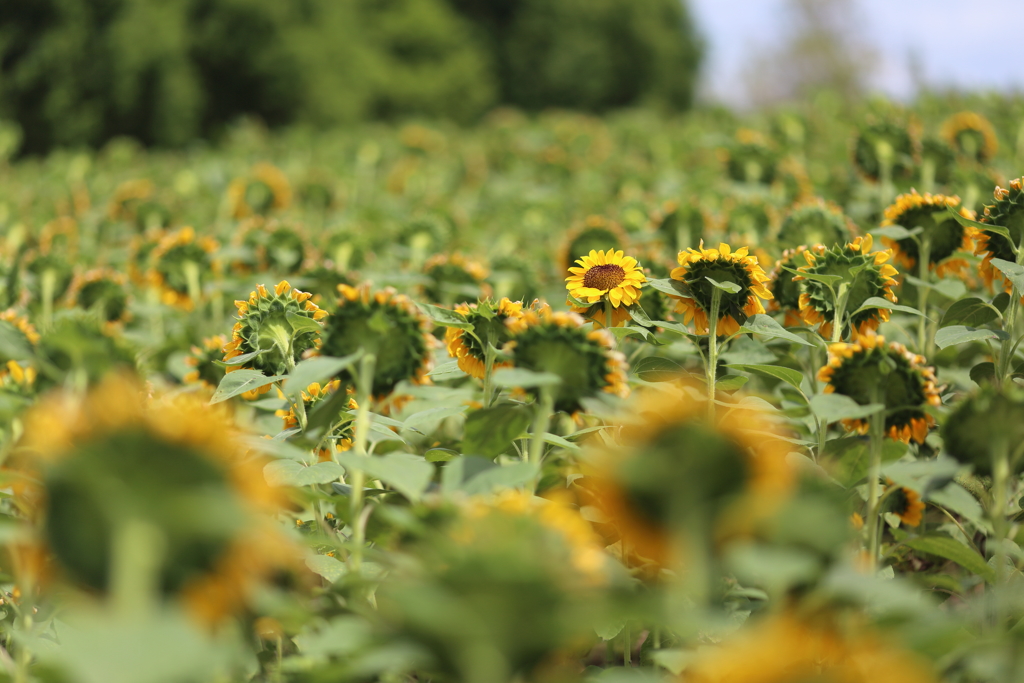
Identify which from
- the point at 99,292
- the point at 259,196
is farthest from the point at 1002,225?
the point at 259,196

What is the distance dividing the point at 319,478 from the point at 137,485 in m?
0.47

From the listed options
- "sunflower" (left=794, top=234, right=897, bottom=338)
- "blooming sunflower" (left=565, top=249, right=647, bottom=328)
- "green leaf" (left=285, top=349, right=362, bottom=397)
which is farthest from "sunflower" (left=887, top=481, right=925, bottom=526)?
"green leaf" (left=285, top=349, right=362, bottom=397)

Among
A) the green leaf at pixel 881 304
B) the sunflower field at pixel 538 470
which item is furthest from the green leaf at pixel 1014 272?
the green leaf at pixel 881 304

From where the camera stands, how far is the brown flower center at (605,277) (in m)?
1.39

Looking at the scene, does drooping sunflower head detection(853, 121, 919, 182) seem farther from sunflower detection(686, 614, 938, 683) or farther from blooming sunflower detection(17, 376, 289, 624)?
blooming sunflower detection(17, 376, 289, 624)

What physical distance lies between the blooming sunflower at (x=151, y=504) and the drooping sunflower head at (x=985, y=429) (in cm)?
73

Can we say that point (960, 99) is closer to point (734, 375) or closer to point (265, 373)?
point (734, 375)

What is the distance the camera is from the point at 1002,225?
1414mm

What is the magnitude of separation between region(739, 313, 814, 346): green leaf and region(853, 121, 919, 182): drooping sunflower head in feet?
4.16

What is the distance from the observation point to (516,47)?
766 inches

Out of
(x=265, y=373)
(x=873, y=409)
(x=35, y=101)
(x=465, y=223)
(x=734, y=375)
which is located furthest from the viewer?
(x=35, y=101)

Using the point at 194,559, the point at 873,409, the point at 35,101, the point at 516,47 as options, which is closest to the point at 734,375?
the point at 873,409

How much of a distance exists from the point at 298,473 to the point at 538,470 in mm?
331

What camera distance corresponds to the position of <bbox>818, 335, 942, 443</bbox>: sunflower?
Result: 1080mm
